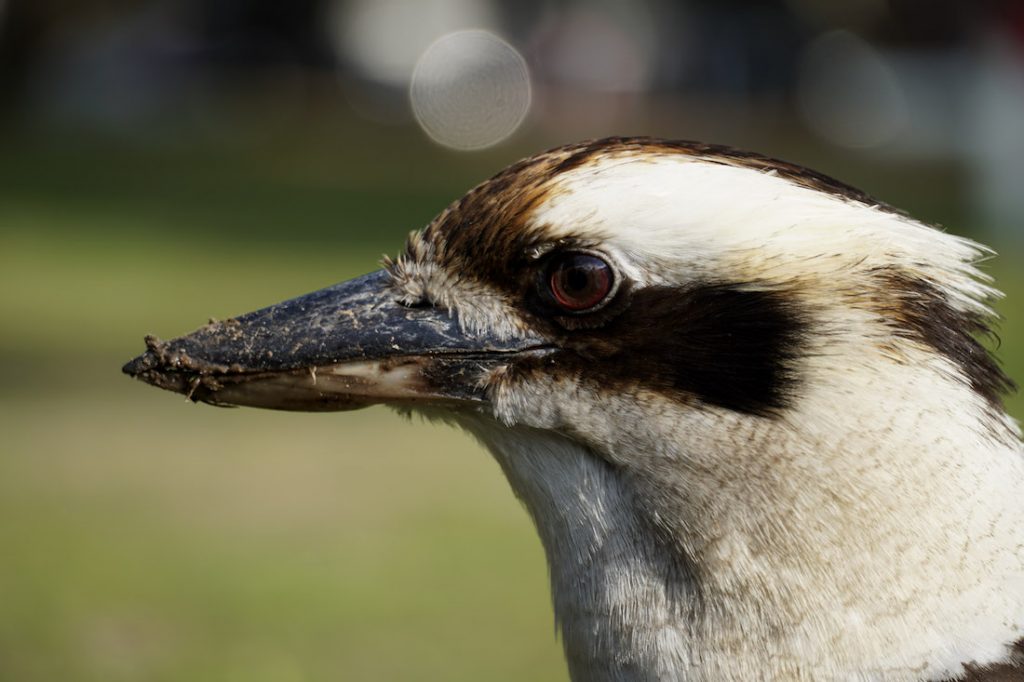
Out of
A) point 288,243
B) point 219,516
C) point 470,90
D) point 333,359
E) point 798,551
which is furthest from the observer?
point 470,90

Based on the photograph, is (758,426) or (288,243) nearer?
(758,426)

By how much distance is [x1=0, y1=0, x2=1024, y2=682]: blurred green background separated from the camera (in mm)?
6137

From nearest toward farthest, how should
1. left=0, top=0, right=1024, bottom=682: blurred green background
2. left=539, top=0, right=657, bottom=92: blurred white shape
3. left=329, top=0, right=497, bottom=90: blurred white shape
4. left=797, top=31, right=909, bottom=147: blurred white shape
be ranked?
left=0, top=0, right=1024, bottom=682: blurred green background → left=797, top=31, right=909, bottom=147: blurred white shape → left=329, top=0, right=497, bottom=90: blurred white shape → left=539, top=0, right=657, bottom=92: blurred white shape

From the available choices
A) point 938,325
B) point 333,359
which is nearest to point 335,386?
point 333,359

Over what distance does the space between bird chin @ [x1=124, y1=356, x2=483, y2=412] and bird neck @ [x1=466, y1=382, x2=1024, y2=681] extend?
34 cm

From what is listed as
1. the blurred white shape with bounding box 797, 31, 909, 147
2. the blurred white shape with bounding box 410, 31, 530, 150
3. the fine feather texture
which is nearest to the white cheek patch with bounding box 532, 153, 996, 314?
the fine feather texture

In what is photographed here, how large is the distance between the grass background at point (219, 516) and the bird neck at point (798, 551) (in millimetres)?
2884

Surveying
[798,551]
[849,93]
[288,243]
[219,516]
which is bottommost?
[798,551]

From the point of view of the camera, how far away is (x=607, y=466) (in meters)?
2.88

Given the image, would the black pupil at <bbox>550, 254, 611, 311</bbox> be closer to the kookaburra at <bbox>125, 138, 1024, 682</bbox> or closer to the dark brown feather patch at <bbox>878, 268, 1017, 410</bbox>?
the kookaburra at <bbox>125, 138, 1024, 682</bbox>

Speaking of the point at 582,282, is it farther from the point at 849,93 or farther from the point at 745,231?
the point at 849,93

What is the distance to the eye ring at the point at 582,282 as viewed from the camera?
2.83 m

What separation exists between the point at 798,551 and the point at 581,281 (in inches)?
25.6

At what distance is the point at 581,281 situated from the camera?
2840 millimetres
